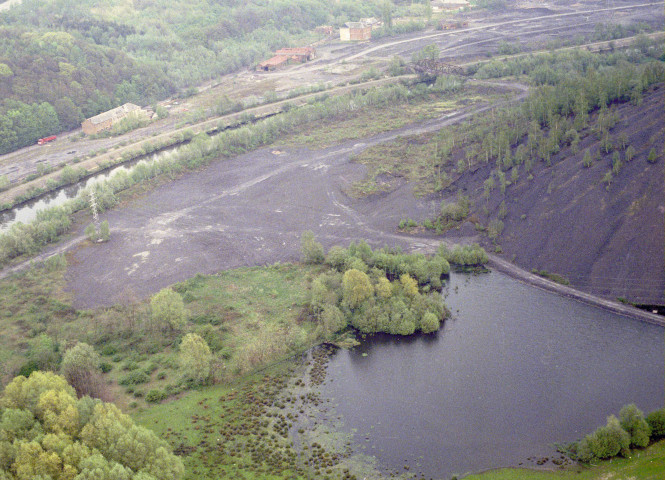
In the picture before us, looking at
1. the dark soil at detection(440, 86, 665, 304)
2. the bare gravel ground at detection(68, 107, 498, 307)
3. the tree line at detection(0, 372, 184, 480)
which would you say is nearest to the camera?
the tree line at detection(0, 372, 184, 480)

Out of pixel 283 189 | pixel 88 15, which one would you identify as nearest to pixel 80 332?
pixel 283 189

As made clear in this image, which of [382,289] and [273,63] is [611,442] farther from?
[273,63]

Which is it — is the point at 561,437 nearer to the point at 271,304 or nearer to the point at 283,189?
the point at 271,304

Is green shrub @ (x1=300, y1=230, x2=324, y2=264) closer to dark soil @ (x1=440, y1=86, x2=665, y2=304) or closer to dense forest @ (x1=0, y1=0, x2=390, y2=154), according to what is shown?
dark soil @ (x1=440, y1=86, x2=665, y2=304)

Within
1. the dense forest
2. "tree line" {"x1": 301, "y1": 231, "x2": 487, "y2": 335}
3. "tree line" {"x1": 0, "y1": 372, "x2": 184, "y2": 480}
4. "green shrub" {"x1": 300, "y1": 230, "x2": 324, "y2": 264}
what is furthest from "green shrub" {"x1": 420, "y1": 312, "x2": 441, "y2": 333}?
the dense forest

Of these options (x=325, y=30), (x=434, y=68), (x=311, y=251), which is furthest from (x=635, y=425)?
(x=325, y=30)

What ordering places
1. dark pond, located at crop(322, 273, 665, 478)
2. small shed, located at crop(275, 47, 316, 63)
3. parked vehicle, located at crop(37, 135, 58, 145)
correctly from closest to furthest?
A: dark pond, located at crop(322, 273, 665, 478) < parked vehicle, located at crop(37, 135, 58, 145) < small shed, located at crop(275, 47, 316, 63)
